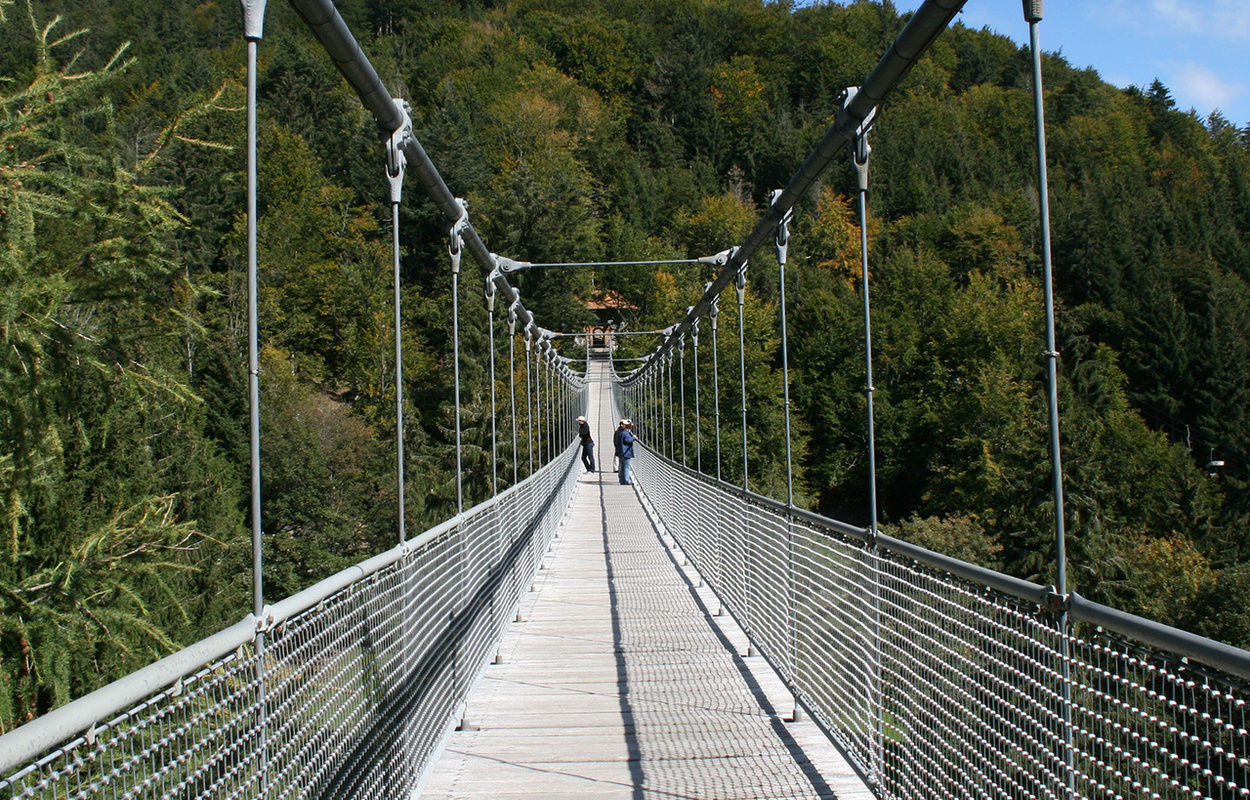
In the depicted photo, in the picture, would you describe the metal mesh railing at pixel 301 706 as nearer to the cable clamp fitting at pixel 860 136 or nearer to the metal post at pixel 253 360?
the metal post at pixel 253 360

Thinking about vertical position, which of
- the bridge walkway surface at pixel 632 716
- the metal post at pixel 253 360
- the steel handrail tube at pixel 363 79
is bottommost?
the bridge walkway surface at pixel 632 716

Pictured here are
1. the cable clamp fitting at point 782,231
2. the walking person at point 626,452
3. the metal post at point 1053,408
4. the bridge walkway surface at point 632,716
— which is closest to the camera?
the metal post at point 1053,408

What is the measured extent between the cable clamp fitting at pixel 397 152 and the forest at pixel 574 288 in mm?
1171

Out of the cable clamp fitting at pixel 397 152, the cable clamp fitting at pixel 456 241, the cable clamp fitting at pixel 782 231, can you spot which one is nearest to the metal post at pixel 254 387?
the cable clamp fitting at pixel 397 152

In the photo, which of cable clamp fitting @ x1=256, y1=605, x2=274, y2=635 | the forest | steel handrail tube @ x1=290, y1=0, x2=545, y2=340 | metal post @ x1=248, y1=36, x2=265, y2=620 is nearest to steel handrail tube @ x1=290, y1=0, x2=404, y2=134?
steel handrail tube @ x1=290, y1=0, x2=545, y2=340

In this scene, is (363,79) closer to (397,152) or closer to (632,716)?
(397,152)

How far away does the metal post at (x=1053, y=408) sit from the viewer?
2002mm

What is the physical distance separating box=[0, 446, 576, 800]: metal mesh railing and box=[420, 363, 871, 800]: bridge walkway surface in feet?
0.82

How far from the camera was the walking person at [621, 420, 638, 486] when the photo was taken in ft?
61.4

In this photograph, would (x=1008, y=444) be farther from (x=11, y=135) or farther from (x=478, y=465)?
(x=11, y=135)

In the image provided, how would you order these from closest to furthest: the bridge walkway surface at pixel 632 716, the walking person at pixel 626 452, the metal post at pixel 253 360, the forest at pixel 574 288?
the metal post at pixel 253 360 → the bridge walkway surface at pixel 632 716 → the forest at pixel 574 288 → the walking person at pixel 626 452

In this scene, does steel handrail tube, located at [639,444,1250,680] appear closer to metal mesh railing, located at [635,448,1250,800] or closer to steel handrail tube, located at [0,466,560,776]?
metal mesh railing, located at [635,448,1250,800]

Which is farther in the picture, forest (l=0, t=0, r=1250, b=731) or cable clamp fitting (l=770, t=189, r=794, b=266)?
cable clamp fitting (l=770, t=189, r=794, b=266)

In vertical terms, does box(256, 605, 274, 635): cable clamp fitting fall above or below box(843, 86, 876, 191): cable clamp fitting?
below
